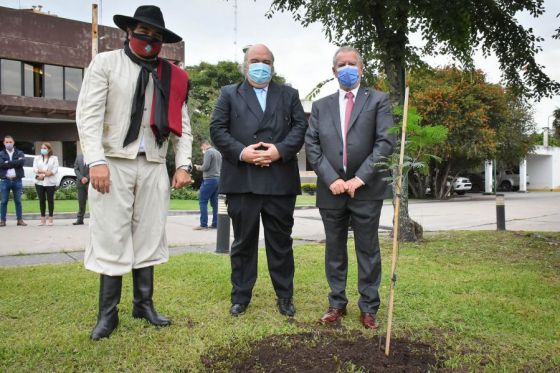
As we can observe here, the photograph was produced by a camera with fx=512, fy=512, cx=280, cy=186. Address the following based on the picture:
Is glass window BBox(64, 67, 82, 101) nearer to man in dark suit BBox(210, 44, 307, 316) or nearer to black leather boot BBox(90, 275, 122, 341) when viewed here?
man in dark suit BBox(210, 44, 307, 316)

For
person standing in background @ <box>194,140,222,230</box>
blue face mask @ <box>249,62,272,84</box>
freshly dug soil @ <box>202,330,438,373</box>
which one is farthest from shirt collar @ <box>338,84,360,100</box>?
person standing in background @ <box>194,140,222,230</box>

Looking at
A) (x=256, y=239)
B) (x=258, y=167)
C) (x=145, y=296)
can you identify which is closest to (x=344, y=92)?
(x=258, y=167)

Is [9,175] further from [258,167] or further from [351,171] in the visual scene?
[351,171]

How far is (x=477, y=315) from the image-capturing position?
435cm

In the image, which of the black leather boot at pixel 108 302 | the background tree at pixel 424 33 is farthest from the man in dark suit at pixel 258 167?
the background tree at pixel 424 33

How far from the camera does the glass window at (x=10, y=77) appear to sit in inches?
1073

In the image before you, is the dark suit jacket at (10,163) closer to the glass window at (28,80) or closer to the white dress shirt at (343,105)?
the white dress shirt at (343,105)

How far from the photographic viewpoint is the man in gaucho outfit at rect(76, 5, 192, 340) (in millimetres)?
3711

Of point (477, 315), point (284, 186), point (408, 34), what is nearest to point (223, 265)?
point (284, 186)

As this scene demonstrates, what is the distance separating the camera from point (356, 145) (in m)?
4.12

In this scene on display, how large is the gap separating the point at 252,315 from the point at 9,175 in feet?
30.9

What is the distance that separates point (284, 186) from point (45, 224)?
9.53 m

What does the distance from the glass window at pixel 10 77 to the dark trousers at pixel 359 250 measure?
28.1 metres

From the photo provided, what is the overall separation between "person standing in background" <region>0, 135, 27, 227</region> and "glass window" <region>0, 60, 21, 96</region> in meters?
18.3
